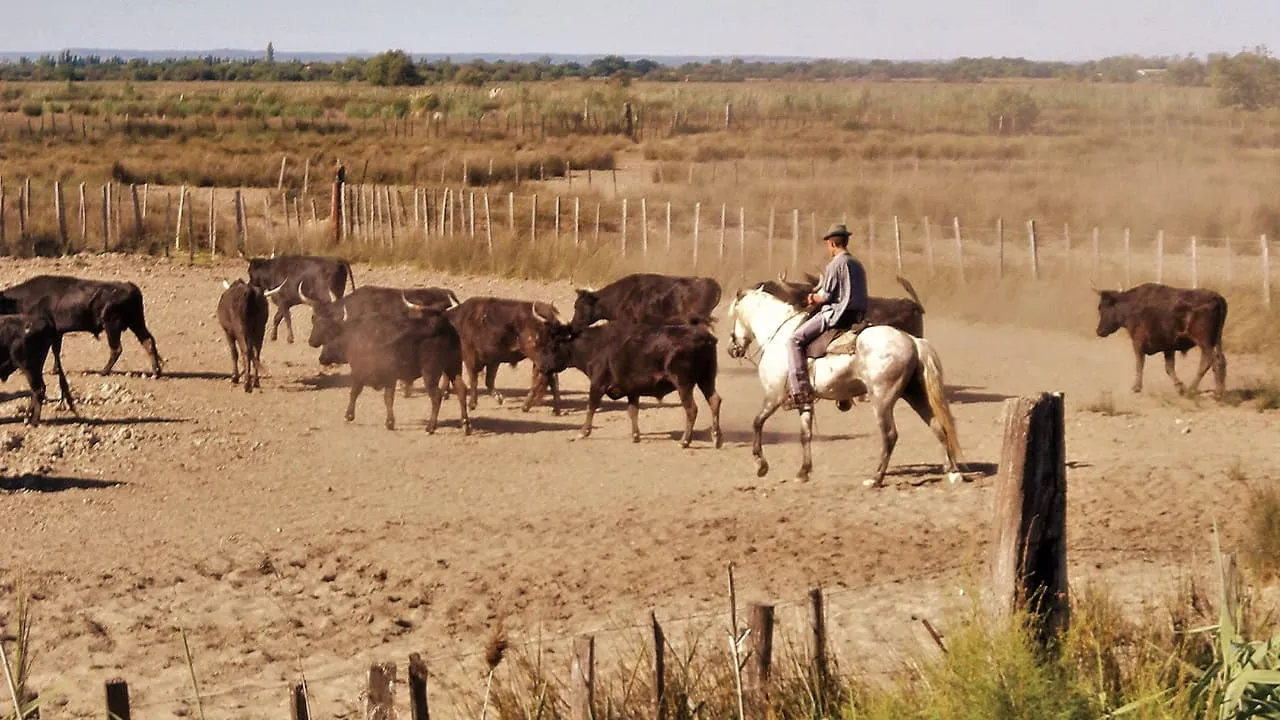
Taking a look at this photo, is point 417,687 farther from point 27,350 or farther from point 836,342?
point 27,350

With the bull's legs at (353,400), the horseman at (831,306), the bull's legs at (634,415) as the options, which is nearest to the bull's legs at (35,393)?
the bull's legs at (353,400)

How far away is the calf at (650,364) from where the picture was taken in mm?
16062

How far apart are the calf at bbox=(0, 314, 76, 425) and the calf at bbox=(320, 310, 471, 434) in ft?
10.3

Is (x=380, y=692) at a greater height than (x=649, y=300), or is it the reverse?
(x=380, y=692)

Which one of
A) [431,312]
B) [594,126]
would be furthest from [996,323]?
[594,126]

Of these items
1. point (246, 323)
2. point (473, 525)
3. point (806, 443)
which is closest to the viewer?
point (473, 525)

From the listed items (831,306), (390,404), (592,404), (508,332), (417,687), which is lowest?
(390,404)

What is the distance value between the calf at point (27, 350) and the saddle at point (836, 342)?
807cm

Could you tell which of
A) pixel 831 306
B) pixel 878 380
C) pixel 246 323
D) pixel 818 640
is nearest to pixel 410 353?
pixel 246 323

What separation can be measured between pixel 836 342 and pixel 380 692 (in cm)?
863

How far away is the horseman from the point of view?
13289 mm

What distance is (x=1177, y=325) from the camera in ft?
60.8

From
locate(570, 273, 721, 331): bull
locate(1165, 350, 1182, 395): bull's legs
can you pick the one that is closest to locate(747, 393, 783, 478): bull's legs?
locate(570, 273, 721, 331): bull

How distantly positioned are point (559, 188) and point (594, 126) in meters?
19.1
